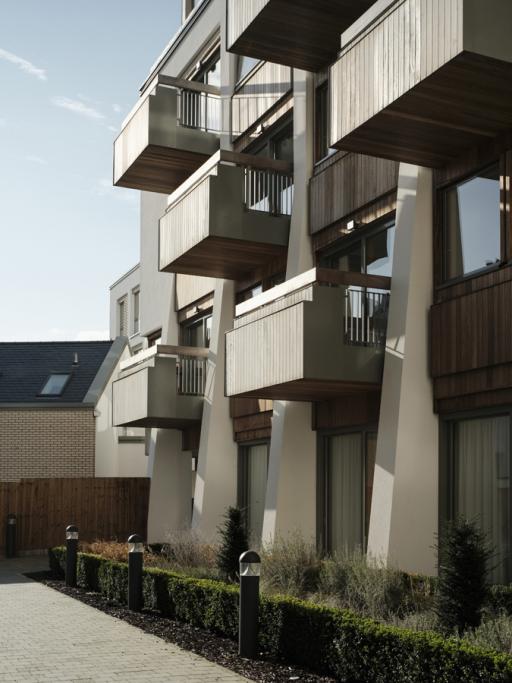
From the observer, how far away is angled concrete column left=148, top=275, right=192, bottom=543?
84.2 feet

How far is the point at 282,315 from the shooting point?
15.4m

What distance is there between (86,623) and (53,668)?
10.4 ft

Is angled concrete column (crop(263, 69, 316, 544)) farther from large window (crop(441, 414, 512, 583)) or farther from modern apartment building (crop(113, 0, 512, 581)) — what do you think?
large window (crop(441, 414, 512, 583))

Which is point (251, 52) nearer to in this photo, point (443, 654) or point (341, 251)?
point (341, 251)

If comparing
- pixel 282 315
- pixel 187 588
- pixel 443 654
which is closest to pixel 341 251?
pixel 282 315

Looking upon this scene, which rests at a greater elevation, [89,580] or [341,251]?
[341,251]

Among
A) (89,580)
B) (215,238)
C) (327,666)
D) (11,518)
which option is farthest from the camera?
(11,518)

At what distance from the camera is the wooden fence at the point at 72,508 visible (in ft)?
86.5

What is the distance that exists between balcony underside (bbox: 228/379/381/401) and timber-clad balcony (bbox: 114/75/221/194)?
7.89 metres

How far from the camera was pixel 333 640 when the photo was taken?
31.4 ft

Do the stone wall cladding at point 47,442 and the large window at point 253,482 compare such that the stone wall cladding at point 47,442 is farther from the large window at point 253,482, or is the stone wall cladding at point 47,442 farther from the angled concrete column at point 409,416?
the angled concrete column at point 409,416

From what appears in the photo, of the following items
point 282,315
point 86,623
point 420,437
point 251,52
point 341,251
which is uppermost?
point 251,52

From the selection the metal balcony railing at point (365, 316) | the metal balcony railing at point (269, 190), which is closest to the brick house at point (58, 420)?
the metal balcony railing at point (269, 190)

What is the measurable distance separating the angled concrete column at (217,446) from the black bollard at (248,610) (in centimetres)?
1074
